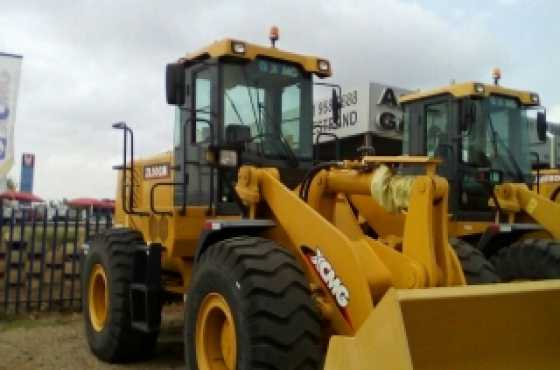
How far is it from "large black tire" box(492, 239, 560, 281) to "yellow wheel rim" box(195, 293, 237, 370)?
322 centimetres

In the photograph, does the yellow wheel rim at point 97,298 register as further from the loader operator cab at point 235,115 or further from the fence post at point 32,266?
the fence post at point 32,266

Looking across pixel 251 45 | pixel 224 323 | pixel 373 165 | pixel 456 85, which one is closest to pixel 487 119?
pixel 456 85

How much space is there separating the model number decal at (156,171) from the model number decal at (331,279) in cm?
318

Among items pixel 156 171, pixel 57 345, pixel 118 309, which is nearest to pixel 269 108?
pixel 156 171

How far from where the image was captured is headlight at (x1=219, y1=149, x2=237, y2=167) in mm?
5977

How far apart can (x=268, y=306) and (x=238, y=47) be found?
2.87 m

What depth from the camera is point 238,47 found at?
6332 millimetres

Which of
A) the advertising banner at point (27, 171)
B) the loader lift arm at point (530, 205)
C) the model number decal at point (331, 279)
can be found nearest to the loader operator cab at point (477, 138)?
the loader lift arm at point (530, 205)

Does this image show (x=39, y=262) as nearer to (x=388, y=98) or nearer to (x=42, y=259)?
(x=42, y=259)

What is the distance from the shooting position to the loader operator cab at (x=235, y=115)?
6242 mm

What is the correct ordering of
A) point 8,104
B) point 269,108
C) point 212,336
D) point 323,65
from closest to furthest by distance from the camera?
point 212,336 < point 269,108 < point 323,65 < point 8,104

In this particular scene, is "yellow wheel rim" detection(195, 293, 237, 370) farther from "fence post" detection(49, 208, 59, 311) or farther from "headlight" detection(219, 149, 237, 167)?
"fence post" detection(49, 208, 59, 311)

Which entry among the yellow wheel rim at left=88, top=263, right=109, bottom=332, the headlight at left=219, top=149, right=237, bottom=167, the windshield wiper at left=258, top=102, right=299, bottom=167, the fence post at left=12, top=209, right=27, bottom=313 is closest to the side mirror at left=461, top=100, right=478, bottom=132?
the windshield wiper at left=258, top=102, right=299, bottom=167

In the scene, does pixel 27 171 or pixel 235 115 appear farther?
pixel 27 171
